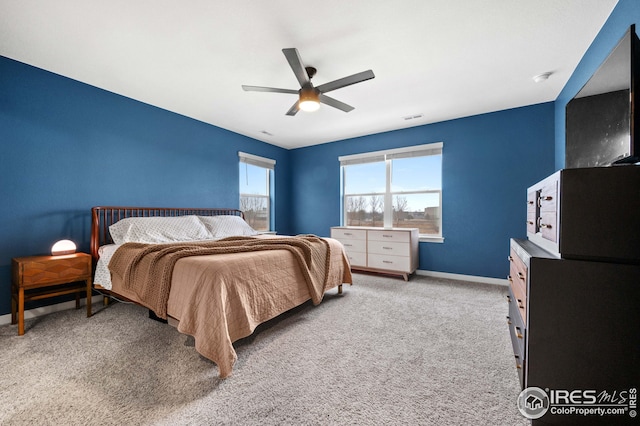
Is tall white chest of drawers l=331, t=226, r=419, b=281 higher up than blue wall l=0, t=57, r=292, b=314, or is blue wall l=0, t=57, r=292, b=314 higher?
blue wall l=0, t=57, r=292, b=314

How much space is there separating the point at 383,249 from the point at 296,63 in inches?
118

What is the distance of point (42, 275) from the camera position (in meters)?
2.31

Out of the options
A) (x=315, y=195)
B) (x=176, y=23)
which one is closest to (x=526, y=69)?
(x=176, y=23)

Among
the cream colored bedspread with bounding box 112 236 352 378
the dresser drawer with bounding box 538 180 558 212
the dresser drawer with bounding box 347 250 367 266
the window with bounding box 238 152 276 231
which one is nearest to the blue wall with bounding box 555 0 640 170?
the dresser drawer with bounding box 538 180 558 212

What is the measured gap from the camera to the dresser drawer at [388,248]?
400 centimetres

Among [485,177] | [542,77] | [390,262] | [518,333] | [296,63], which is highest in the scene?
[542,77]

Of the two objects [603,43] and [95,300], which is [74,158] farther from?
[603,43]

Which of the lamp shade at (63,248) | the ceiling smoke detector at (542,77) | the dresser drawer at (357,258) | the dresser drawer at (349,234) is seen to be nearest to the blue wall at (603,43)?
the ceiling smoke detector at (542,77)

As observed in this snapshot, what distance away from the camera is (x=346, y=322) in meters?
2.46

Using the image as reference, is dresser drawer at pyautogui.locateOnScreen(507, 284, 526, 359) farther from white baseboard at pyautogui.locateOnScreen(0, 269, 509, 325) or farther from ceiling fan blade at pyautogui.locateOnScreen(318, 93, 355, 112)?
white baseboard at pyautogui.locateOnScreen(0, 269, 509, 325)

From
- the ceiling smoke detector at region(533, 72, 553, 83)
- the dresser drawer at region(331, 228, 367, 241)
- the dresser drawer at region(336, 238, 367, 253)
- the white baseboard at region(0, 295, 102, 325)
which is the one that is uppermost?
the ceiling smoke detector at region(533, 72, 553, 83)

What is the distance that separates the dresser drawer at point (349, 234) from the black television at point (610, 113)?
286 cm

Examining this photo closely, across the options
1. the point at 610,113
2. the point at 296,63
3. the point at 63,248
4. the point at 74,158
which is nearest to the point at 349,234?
the point at 296,63

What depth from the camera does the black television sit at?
1.24 metres
